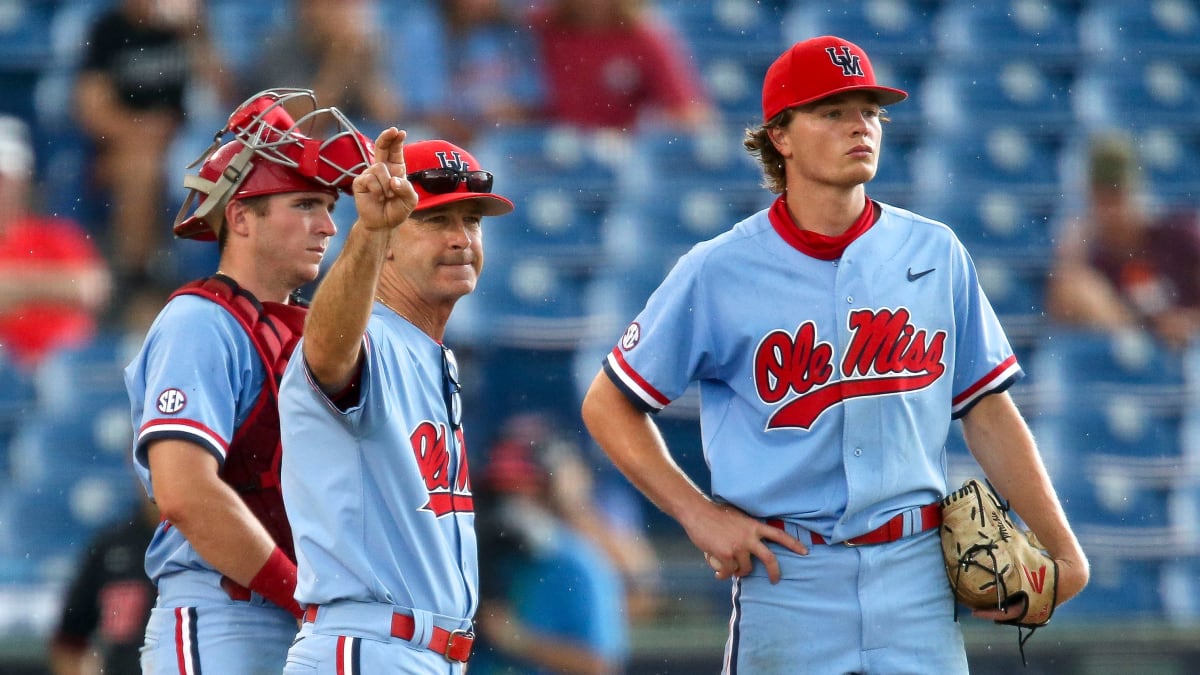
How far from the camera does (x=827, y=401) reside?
10.5ft

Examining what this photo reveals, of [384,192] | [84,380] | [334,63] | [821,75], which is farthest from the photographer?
[334,63]

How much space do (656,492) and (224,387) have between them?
0.92 meters

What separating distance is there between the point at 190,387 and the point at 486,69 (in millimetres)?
5430

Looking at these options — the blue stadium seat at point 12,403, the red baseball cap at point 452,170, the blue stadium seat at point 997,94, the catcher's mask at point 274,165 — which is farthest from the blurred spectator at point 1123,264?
the catcher's mask at point 274,165

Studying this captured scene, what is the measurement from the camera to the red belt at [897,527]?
316 cm

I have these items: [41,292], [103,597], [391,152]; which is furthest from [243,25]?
[391,152]

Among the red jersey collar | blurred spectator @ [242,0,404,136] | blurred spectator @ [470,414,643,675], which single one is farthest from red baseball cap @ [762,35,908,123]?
blurred spectator @ [242,0,404,136]

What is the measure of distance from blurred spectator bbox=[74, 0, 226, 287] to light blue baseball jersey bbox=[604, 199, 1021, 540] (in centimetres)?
477

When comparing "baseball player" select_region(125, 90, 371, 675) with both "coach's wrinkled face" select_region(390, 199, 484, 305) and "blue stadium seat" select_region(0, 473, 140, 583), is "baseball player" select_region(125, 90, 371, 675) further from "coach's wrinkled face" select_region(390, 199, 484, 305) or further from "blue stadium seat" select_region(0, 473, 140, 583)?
"blue stadium seat" select_region(0, 473, 140, 583)

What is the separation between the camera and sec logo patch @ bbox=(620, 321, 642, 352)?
3377 millimetres

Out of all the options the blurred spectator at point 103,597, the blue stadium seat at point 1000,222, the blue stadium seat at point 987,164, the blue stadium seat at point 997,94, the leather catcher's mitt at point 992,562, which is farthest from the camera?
the blue stadium seat at point 997,94

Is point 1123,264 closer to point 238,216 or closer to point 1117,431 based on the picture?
point 1117,431

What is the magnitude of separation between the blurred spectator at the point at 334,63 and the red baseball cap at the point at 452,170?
430 centimetres

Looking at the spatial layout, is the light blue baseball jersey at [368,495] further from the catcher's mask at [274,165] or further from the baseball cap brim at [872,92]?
the baseball cap brim at [872,92]
